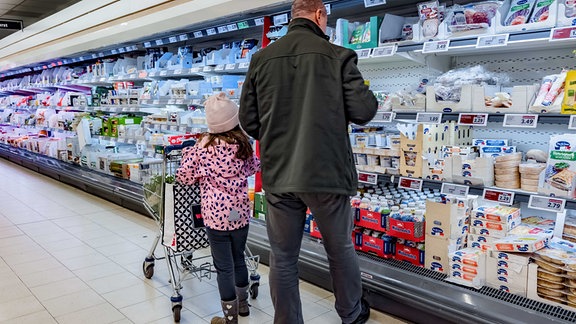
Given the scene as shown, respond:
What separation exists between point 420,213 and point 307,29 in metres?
1.43

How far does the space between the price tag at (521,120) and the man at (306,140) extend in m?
0.89

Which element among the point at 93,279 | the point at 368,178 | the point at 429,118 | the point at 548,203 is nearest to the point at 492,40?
the point at 429,118

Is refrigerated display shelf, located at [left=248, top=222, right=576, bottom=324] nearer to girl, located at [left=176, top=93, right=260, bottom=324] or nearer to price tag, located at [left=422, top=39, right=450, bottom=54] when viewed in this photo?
girl, located at [left=176, top=93, right=260, bottom=324]

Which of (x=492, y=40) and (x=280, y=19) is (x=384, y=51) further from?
(x=280, y=19)

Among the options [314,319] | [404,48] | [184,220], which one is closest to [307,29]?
[404,48]

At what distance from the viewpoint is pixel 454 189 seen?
2656 millimetres

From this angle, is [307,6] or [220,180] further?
[220,180]

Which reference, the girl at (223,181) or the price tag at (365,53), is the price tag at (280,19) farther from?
the girl at (223,181)

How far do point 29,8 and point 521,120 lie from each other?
1170 centimetres

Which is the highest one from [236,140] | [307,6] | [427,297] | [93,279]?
[307,6]

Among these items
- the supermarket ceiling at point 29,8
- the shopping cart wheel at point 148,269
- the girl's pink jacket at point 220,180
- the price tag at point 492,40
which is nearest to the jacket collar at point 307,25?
the girl's pink jacket at point 220,180

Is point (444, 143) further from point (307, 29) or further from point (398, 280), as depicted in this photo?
point (307, 29)

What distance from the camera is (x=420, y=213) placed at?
112 inches

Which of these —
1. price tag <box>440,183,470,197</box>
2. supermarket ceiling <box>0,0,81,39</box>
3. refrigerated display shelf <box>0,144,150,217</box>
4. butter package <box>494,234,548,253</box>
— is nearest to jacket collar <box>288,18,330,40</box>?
price tag <box>440,183,470,197</box>
